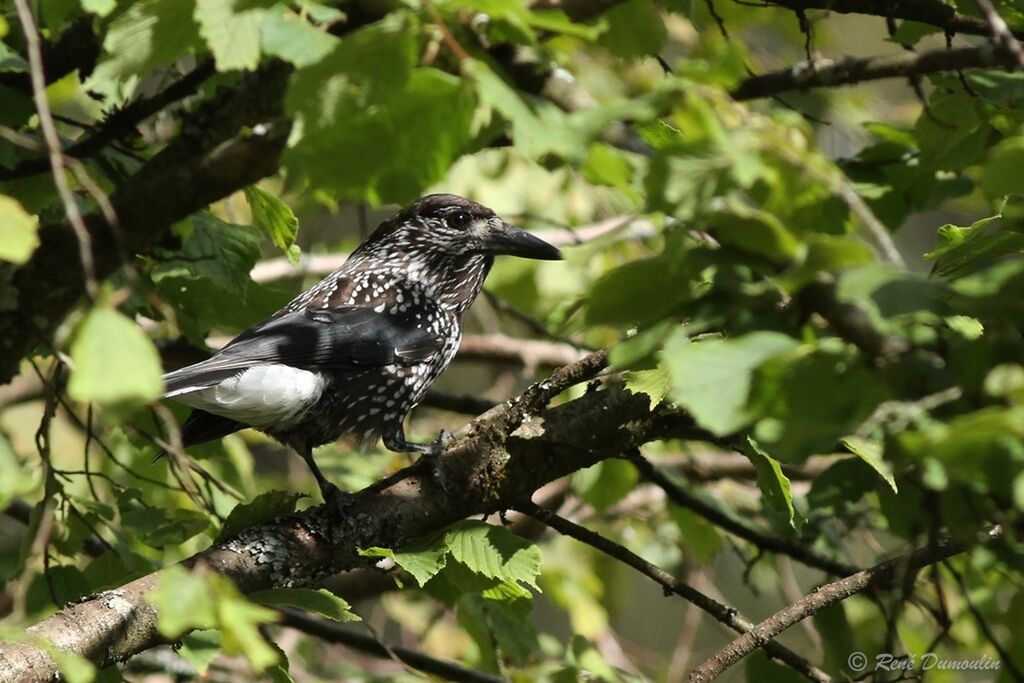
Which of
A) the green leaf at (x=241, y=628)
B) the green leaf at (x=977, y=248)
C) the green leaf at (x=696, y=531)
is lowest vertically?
the green leaf at (x=696, y=531)

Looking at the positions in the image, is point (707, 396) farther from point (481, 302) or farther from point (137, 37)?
point (481, 302)

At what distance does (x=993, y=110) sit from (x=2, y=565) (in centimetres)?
352

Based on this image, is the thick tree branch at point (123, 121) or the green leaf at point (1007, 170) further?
the thick tree branch at point (123, 121)

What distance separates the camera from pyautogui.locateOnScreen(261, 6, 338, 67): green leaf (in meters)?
1.95

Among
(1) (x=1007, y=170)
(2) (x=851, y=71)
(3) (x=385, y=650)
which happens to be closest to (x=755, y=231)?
(1) (x=1007, y=170)

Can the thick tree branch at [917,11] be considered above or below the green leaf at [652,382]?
above

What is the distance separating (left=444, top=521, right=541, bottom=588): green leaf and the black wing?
3.63ft

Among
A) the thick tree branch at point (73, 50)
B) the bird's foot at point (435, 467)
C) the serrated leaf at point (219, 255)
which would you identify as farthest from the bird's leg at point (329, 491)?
the thick tree branch at point (73, 50)

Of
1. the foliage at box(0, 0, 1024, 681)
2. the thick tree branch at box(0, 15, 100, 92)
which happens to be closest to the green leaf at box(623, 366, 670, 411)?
the foliage at box(0, 0, 1024, 681)

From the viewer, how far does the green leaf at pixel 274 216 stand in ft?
10.8

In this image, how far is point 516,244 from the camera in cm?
475

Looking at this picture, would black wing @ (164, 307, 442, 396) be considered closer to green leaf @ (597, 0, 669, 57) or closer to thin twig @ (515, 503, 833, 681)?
thin twig @ (515, 503, 833, 681)

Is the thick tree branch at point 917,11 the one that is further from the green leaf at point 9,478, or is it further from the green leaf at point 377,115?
the green leaf at point 9,478

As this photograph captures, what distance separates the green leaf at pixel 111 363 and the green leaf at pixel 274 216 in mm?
1716
